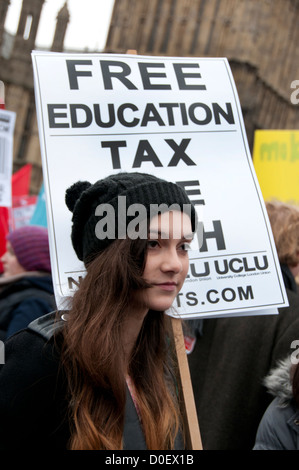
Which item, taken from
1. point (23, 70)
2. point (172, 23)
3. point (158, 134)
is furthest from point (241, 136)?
point (23, 70)

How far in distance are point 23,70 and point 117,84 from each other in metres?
27.0

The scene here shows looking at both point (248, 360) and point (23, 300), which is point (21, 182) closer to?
point (23, 300)

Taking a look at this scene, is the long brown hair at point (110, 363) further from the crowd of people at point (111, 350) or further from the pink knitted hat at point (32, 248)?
the pink knitted hat at point (32, 248)

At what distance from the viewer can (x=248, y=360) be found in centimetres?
342

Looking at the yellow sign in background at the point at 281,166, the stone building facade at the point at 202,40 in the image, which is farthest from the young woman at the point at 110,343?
the stone building facade at the point at 202,40

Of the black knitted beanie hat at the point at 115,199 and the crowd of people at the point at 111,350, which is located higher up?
the black knitted beanie hat at the point at 115,199

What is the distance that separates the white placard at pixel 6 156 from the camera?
5043mm

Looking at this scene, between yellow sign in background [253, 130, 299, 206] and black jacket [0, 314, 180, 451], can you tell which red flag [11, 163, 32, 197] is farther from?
black jacket [0, 314, 180, 451]

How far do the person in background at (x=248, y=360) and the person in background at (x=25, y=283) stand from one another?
844mm

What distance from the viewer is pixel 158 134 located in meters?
2.84

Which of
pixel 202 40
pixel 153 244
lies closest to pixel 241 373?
pixel 153 244

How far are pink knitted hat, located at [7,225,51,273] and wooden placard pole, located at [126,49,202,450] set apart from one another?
4.98 ft

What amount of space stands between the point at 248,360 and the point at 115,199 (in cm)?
169
